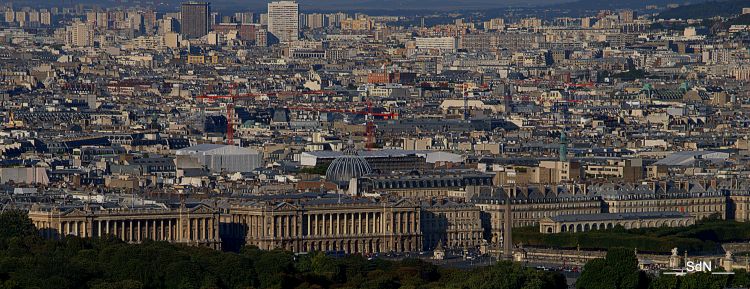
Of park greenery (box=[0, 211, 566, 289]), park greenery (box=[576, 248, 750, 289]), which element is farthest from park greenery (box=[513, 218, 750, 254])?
park greenery (box=[576, 248, 750, 289])

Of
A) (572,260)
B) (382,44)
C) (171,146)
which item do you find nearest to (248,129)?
(171,146)

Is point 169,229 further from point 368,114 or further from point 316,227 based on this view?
Answer: point 368,114

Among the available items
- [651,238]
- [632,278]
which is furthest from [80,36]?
[632,278]

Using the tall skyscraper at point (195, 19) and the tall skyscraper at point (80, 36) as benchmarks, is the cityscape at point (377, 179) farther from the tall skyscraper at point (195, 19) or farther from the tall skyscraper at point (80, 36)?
the tall skyscraper at point (195, 19)

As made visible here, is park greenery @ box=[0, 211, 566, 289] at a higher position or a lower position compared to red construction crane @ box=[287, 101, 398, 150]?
higher

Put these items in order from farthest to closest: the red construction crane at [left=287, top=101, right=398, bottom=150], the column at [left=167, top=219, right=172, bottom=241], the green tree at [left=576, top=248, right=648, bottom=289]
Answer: the red construction crane at [left=287, top=101, right=398, bottom=150] → the column at [left=167, top=219, right=172, bottom=241] → the green tree at [left=576, top=248, right=648, bottom=289]

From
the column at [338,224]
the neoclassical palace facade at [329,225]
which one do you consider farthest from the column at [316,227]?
the column at [338,224]

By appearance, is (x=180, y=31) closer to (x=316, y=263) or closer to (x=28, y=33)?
(x=28, y=33)

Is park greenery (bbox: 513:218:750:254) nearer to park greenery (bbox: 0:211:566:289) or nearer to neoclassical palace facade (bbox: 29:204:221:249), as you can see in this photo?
neoclassical palace facade (bbox: 29:204:221:249)
